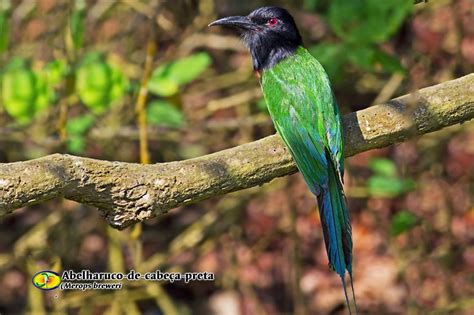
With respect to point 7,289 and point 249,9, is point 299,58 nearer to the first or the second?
point 249,9

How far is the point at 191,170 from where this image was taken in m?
2.39

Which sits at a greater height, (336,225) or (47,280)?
(47,280)

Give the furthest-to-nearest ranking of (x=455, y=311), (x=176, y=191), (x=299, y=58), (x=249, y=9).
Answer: (x=249, y=9)
(x=455, y=311)
(x=299, y=58)
(x=176, y=191)

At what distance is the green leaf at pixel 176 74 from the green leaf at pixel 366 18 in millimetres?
609

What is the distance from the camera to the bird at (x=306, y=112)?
280cm

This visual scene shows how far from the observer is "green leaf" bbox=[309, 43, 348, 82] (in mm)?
3607

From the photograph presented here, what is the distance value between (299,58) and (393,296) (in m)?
2.41

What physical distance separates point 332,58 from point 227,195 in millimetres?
1651

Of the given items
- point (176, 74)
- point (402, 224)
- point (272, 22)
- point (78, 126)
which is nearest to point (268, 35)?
point (272, 22)

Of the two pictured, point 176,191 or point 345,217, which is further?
point 345,217

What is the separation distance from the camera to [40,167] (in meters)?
2.17

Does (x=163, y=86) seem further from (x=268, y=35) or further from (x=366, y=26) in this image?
(x=366, y=26)

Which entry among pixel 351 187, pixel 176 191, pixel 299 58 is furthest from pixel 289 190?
pixel 176 191

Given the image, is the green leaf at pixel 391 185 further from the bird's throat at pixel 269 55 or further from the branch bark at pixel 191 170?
the branch bark at pixel 191 170
